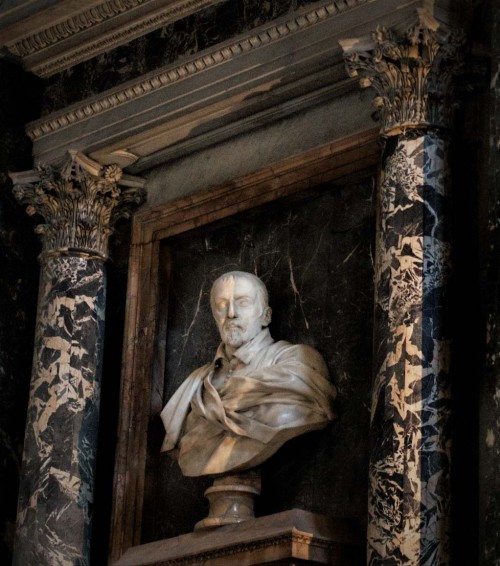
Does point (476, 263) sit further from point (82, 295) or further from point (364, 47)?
point (82, 295)

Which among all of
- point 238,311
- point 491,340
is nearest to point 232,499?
point 238,311

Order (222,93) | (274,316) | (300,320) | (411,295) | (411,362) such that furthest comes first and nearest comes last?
(222,93) → (274,316) → (300,320) → (411,295) → (411,362)

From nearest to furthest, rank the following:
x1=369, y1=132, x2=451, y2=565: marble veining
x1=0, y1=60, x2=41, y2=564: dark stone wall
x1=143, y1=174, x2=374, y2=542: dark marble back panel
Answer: x1=369, y1=132, x2=451, y2=565: marble veining
x1=143, y1=174, x2=374, y2=542: dark marble back panel
x1=0, y1=60, x2=41, y2=564: dark stone wall

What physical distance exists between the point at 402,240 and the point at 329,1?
75.2 inches

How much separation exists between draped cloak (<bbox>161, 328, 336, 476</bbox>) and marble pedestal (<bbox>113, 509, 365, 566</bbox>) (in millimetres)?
509

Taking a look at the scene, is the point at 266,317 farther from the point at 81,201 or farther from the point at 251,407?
the point at 81,201

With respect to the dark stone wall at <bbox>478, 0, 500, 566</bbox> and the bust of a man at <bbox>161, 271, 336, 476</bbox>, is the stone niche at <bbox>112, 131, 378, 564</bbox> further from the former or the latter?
the dark stone wall at <bbox>478, 0, 500, 566</bbox>

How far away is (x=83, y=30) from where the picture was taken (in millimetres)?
13023

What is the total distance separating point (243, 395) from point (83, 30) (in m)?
3.38

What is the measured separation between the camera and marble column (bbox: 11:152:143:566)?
39.1ft

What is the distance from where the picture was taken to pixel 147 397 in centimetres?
1221

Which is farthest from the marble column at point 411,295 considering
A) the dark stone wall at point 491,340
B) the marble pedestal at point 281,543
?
the marble pedestal at point 281,543

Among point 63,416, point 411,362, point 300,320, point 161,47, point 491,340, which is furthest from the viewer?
point 161,47

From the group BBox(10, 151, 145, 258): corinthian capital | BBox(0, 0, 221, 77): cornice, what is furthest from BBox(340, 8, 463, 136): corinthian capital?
BBox(10, 151, 145, 258): corinthian capital
